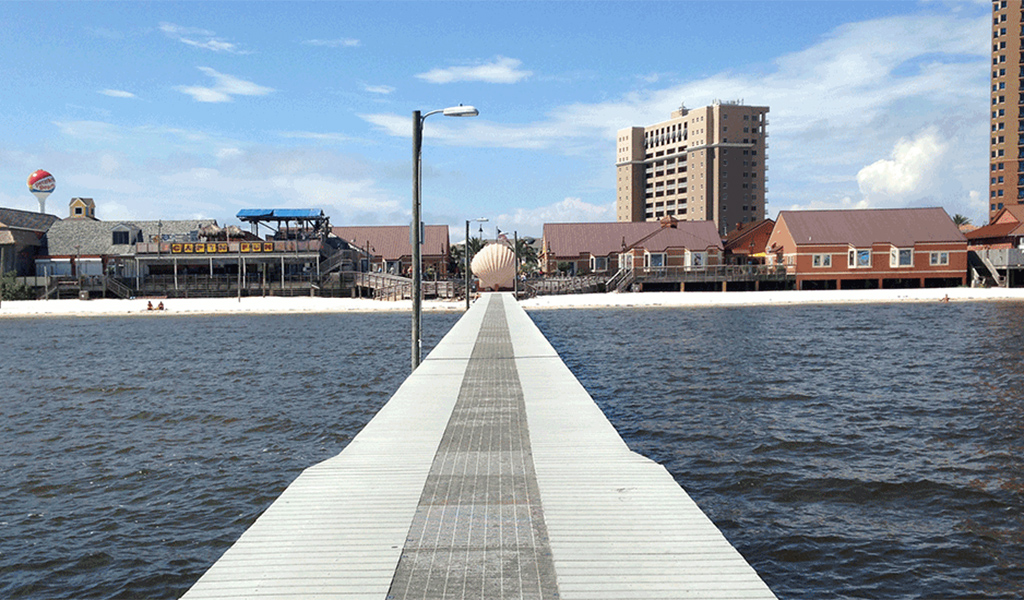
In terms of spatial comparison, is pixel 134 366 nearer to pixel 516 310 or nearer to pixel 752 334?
pixel 516 310

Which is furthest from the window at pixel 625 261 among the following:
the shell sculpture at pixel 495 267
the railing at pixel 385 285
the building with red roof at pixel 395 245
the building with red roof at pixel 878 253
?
the railing at pixel 385 285

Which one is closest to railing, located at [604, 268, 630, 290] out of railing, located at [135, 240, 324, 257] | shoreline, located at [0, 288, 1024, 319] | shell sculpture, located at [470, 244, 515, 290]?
shoreline, located at [0, 288, 1024, 319]

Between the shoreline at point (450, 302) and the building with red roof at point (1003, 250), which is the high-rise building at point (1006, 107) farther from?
the shoreline at point (450, 302)

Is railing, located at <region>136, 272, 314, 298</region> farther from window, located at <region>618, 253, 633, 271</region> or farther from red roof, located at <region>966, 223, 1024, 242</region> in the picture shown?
red roof, located at <region>966, 223, 1024, 242</region>

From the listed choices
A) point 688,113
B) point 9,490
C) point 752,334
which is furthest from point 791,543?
point 688,113

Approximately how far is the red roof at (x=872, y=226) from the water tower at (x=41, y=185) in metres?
90.9

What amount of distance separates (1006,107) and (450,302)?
5063 inches

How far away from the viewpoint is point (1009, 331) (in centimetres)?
3694

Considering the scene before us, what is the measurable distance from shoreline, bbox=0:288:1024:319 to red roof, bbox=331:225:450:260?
24.9m

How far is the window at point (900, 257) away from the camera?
76.6 m

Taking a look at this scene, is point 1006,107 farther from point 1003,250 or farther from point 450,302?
point 450,302

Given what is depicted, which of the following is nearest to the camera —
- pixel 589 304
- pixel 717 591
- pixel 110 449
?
pixel 717 591

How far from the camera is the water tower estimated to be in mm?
95375

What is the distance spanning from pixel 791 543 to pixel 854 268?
75356 mm
